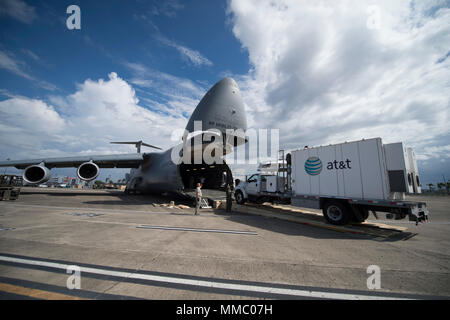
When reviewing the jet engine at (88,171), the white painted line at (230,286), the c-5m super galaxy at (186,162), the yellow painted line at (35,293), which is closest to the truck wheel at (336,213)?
the c-5m super galaxy at (186,162)

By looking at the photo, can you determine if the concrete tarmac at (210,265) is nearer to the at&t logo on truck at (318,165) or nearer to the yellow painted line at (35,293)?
the yellow painted line at (35,293)

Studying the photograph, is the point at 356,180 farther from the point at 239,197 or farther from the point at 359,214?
the point at 239,197

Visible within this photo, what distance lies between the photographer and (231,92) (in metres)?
9.33

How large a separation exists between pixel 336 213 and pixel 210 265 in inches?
257

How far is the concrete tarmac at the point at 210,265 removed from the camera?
2.43 meters

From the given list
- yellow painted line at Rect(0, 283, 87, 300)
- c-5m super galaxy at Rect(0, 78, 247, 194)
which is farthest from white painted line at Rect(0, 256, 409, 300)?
c-5m super galaxy at Rect(0, 78, 247, 194)

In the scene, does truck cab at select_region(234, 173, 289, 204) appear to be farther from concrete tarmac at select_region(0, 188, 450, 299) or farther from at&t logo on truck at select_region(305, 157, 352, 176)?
concrete tarmac at select_region(0, 188, 450, 299)

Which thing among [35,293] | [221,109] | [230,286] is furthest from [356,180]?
[35,293]

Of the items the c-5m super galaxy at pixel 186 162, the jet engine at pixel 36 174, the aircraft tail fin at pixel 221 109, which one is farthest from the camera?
the jet engine at pixel 36 174

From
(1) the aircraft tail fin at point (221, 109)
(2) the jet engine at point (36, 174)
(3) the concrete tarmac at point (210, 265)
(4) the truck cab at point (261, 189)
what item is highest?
(1) the aircraft tail fin at point (221, 109)

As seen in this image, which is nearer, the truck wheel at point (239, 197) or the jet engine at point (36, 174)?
the truck wheel at point (239, 197)

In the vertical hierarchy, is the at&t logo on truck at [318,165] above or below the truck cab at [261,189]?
above

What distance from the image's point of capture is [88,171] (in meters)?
14.7

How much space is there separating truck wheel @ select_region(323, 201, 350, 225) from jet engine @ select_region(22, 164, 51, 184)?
19934 millimetres
